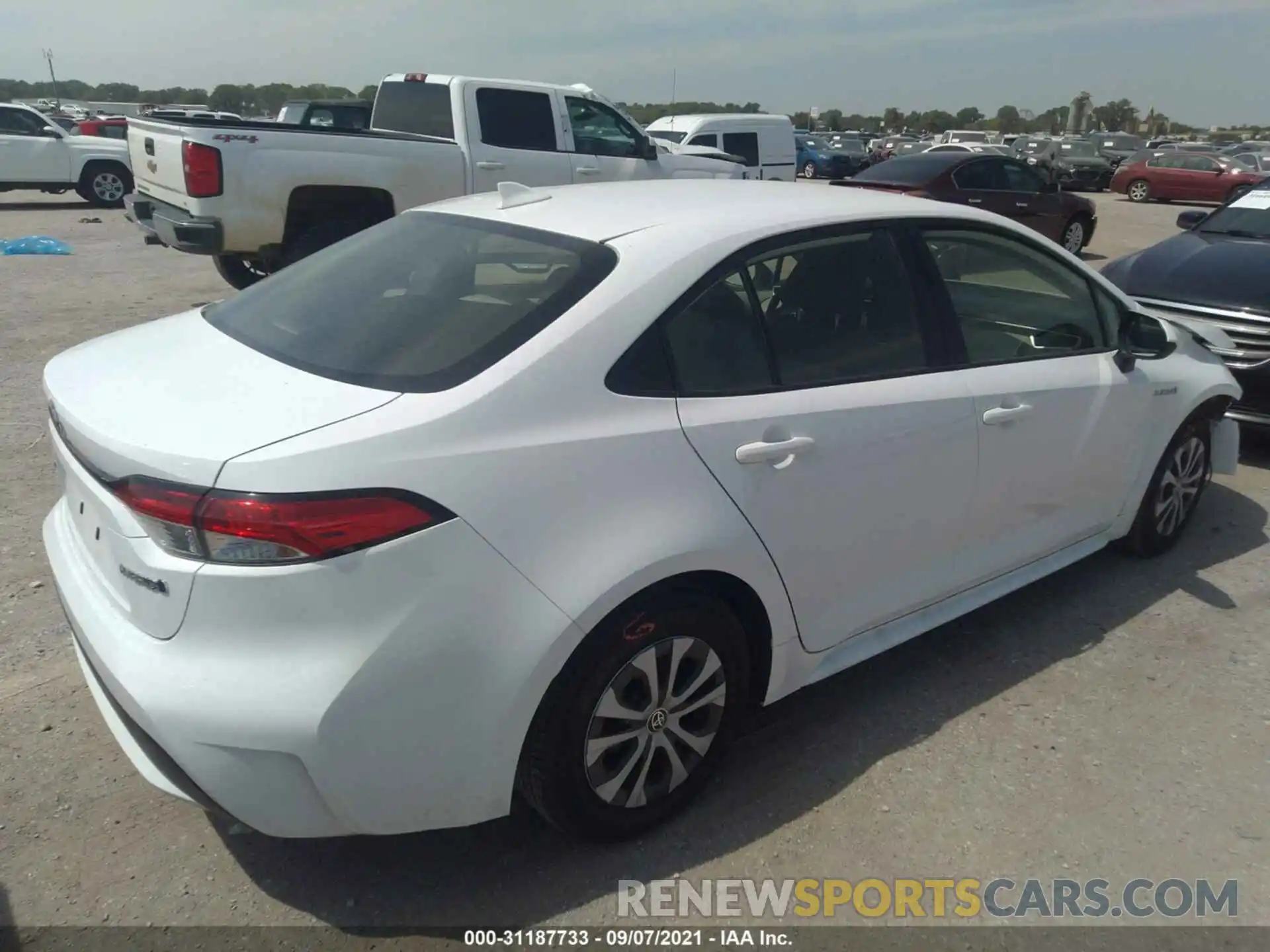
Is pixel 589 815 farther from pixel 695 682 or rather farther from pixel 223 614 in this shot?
pixel 223 614

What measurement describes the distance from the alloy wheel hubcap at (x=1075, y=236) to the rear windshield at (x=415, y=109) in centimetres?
891

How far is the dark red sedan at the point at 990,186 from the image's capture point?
471 inches

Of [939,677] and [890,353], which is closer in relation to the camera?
[890,353]

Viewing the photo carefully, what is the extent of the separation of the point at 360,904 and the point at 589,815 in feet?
1.98

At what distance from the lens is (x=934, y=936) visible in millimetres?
2420

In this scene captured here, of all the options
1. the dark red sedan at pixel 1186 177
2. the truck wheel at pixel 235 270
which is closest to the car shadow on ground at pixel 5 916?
the truck wheel at pixel 235 270

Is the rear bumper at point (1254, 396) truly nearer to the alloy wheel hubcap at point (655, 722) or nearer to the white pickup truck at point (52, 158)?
the alloy wheel hubcap at point (655, 722)

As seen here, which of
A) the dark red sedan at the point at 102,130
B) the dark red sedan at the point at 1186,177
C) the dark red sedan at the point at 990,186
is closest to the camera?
the dark red sedan at the point at 990,186

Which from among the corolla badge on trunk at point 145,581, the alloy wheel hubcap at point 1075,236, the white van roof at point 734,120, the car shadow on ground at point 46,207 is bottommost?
the car shadow on ground at point 46,207

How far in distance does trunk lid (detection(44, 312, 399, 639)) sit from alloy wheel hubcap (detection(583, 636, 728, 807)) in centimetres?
93

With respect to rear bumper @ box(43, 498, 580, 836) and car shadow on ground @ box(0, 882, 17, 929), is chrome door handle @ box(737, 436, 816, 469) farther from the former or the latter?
car shadow on ground @ box(0, 882, 17, 929)

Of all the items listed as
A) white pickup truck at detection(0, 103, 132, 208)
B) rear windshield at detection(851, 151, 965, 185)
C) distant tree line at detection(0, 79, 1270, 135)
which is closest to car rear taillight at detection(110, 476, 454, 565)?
rear windshield at detection(851, 151, 965, 185)

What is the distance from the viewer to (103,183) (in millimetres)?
18094

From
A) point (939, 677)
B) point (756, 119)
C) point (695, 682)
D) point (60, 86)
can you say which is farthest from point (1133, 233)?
point (60, 86)
